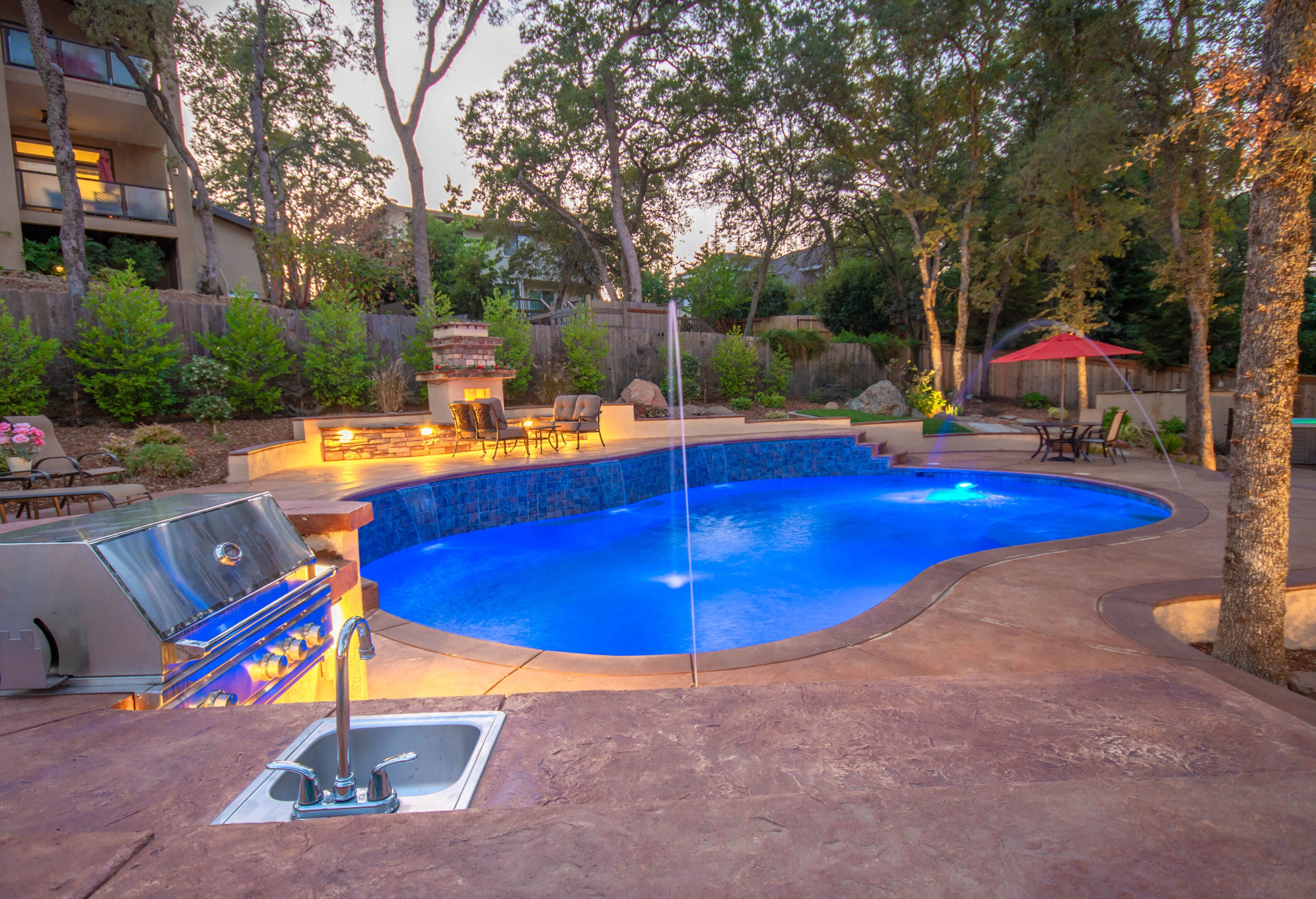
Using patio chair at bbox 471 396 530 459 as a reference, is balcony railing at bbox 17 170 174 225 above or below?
above

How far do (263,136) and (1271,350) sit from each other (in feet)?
56.4

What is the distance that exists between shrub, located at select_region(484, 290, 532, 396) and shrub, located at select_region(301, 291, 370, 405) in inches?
88.1

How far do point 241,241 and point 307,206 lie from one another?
237 centimetres

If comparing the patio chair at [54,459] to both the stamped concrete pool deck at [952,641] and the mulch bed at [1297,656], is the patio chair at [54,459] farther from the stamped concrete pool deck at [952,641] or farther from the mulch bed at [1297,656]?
the mulch bed at [1297,656]

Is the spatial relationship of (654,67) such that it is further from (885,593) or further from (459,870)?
(459,870)

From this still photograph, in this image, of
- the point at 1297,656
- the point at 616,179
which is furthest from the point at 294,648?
the point at 616,179

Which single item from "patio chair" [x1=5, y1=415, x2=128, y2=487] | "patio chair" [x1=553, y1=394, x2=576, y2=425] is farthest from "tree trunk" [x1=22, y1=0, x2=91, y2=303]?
"patio chair" [x1=553, y1=394, x2=576, y2=425]

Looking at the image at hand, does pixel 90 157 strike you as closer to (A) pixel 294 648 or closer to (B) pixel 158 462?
(B) pixel 158 462

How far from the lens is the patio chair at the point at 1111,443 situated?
905 centimetres

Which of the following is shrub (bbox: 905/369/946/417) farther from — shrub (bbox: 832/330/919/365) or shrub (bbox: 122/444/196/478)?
shrub (bbox: 122/444/196/478)

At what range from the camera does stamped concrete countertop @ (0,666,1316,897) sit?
0.72 metres

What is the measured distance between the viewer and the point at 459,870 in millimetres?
723

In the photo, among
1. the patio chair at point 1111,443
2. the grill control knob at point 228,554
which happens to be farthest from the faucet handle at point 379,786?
the patio chair at point 1111,443

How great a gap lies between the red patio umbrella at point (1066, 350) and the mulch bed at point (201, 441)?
1137 centimetres
